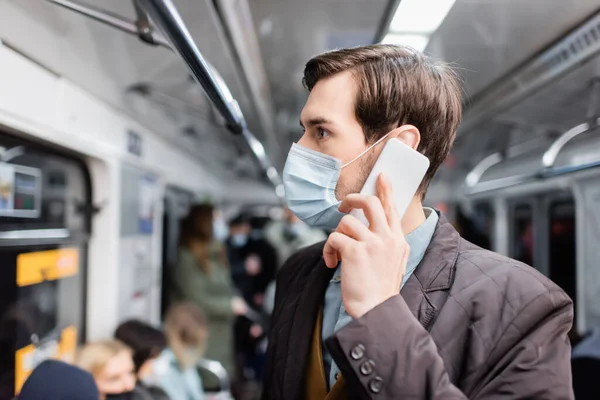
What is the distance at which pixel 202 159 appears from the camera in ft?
23.0

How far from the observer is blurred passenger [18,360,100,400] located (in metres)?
1.51

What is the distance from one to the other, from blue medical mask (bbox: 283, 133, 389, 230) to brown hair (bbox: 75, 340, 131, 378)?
171 cm

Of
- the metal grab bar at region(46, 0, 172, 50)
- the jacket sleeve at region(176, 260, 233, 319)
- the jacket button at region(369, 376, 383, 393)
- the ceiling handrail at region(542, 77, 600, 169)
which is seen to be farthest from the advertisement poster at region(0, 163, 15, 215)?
the ceiling handrail at region(542, 77, 600, 169)

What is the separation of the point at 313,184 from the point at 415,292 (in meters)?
0.37

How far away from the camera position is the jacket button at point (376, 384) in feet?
3.19

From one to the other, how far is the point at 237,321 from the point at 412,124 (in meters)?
5.25

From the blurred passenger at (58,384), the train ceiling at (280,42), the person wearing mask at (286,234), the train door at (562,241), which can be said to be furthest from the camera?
the person wearing mask at (286,234)

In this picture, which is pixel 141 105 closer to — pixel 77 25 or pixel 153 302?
pixel 77 25

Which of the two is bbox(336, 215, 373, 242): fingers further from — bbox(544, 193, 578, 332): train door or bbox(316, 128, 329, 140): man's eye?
bbox(544, 193, 578, 332): train door

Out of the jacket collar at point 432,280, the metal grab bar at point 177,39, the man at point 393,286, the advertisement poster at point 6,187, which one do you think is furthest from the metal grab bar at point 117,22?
the jacket collar at point 432,280

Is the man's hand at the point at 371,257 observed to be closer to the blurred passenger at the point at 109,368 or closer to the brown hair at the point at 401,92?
the brown hair at the point at 401,92

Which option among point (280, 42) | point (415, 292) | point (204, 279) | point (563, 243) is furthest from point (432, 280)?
point (563, 243)

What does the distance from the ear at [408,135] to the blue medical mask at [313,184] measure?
1.1 inches

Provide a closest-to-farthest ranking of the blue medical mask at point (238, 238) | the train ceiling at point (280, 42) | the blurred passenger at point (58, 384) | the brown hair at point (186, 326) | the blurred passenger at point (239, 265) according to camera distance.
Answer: the blurred passenger at point (58, 384), the train ceiling at point (280, 42), the brown hair at point (186, 326), the blurred passenger at point (239, 265), the blue medical mask at point (238, 238)
